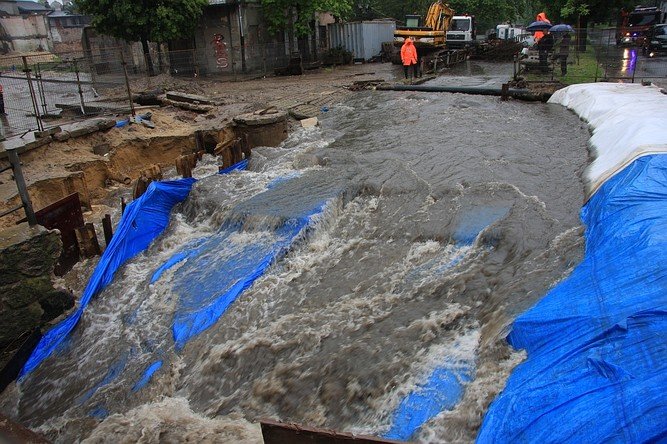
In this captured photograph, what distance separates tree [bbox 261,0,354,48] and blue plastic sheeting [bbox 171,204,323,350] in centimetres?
2042

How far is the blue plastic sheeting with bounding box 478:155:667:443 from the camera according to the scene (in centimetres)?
318

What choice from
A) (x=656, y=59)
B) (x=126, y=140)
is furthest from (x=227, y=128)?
(x=656, y=59)

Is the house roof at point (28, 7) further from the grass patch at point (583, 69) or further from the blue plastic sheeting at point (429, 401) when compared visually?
the blue plastic sheeting at point (429, 401)

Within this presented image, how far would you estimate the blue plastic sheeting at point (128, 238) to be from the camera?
20.1 feet

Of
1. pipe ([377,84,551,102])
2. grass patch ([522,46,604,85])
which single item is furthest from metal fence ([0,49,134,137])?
grass patch ([522,46,604,85])

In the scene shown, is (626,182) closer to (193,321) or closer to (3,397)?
(193,321)

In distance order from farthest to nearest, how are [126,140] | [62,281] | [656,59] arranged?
[656,59]
[126,140]
[62,281]

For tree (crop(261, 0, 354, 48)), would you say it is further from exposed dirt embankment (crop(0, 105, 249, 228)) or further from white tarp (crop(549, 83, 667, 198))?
white tarp (crop(549, 83, 667, 198))

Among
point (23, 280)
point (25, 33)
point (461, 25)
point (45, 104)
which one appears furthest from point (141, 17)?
point (25, 33)

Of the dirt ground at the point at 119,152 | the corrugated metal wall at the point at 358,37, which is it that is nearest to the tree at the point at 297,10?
the corrugated metal wall at the point at 358,37

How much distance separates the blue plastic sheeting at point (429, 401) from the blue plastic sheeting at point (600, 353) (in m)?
0.52

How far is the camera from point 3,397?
5.46 m

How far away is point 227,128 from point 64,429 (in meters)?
9.14

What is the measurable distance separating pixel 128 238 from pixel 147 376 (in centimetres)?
310
